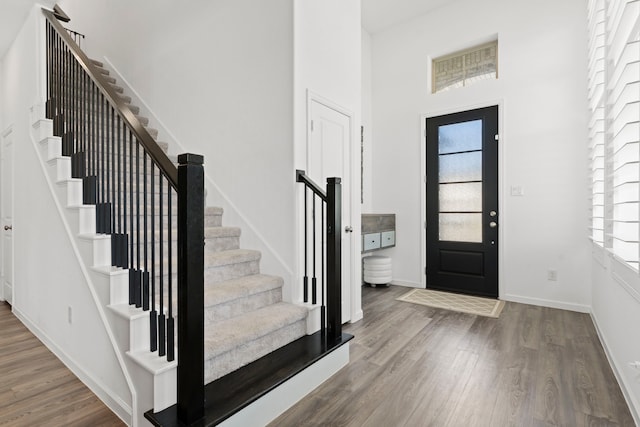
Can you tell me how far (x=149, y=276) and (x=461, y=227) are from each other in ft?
12.7

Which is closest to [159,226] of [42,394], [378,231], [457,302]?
[42,394]

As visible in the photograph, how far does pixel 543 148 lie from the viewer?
3.81 metres

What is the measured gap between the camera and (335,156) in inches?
123

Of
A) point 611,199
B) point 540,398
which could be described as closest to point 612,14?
point 611,199

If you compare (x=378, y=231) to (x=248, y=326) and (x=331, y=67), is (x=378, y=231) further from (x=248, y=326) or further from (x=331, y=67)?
(x=248, y=326)

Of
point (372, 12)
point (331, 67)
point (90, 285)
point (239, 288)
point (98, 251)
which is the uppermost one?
point (372, 12)

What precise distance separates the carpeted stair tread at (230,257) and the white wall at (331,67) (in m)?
0.43

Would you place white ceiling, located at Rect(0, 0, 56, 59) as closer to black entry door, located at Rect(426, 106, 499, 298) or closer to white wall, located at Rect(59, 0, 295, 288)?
white wall, located at Rect(59, 0, 295, 288)

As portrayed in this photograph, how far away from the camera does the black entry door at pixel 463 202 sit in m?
4.18

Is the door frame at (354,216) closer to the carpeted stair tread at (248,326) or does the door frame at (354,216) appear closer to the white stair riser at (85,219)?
the carpeted stair tread at (248,326)

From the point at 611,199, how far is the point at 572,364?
1263 millimetres

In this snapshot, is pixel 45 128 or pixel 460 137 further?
pixel 460 137

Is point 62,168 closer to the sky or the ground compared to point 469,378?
closer to the sky

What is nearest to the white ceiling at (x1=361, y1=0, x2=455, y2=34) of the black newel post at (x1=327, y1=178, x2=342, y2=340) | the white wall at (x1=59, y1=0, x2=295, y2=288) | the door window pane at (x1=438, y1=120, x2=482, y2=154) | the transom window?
the transom window
